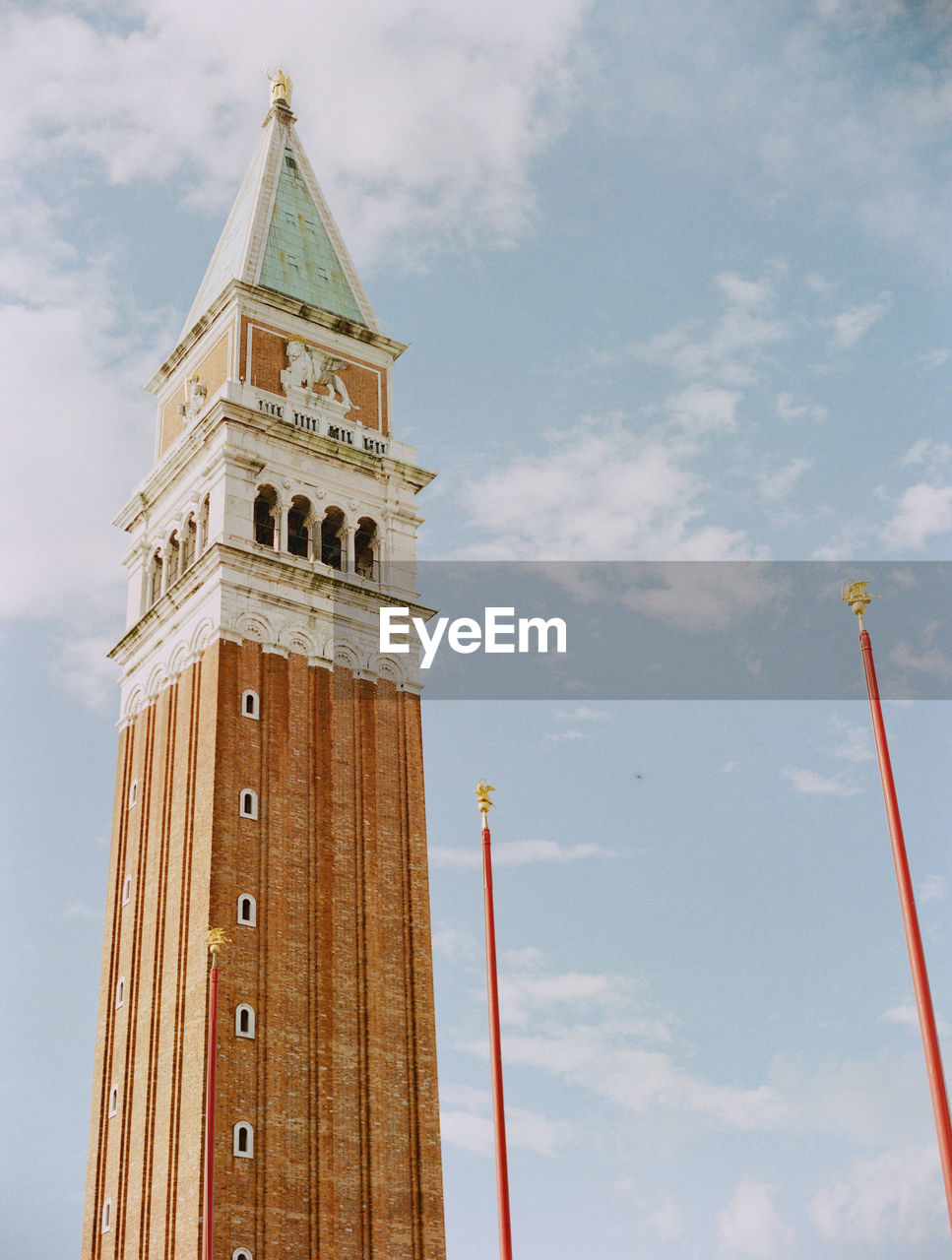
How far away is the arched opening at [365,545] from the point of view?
212ft

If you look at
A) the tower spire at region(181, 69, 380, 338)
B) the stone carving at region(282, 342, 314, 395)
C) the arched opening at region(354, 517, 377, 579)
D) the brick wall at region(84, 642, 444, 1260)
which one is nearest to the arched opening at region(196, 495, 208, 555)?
the brick wall at region(84, 642, 444, 1260)

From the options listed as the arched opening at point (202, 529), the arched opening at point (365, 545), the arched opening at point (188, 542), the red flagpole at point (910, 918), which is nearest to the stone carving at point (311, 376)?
the arched opening at point (365, 545)

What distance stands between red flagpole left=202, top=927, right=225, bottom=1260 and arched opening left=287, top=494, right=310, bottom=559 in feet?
59.8

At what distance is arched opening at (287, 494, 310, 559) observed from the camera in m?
63.5

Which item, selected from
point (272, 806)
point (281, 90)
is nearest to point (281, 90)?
point (281, 90)

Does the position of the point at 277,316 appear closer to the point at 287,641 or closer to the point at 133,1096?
the point at 287,641

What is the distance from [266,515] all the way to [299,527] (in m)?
1.46

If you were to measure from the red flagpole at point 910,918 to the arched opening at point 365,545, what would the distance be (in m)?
34.6

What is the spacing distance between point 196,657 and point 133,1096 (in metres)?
15.4

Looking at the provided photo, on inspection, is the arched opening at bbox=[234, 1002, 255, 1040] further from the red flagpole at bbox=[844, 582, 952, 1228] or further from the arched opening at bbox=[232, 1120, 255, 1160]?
the red flagpole at bbox=[844, 582, 952, 1228]

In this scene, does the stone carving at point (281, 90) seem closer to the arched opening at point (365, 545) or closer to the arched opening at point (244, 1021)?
the arched opening at point (365, 545)

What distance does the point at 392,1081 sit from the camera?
177 feet

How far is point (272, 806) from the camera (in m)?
56.3

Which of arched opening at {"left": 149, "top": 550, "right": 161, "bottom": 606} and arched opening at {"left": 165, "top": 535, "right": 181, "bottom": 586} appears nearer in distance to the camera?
arched opening at {"left": 165, "top": 535, "right": 181, "bottom": 586}
